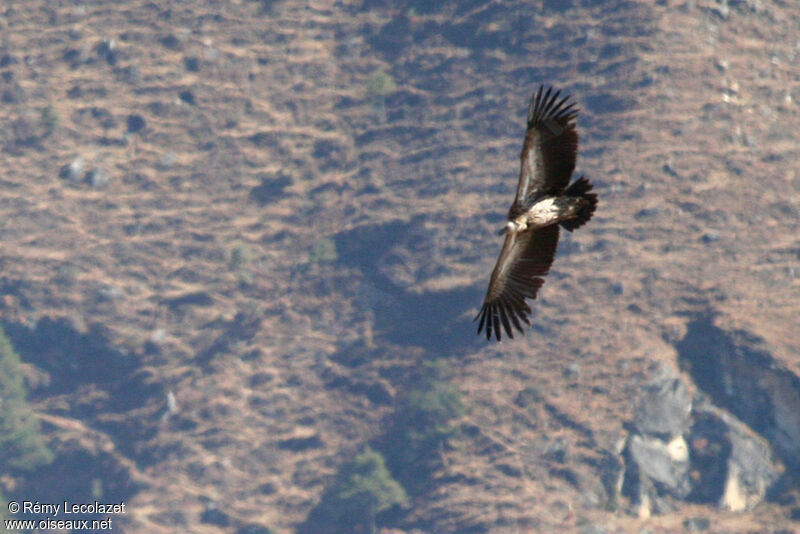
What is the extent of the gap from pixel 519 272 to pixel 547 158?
153 centimetres

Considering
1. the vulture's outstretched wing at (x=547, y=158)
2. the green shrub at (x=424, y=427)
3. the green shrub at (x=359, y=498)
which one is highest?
the vulture's outstretched wing at (x=547, y=158)

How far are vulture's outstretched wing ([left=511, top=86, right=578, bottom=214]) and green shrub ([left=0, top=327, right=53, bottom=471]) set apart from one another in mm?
40335

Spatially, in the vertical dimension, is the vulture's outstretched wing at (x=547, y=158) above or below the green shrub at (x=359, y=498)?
above

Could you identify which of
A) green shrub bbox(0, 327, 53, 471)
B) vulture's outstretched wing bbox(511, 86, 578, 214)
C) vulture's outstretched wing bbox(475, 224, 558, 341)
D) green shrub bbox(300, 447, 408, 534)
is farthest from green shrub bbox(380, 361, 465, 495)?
vulture's outstretched wing bbox(511, 86, 578, 214)

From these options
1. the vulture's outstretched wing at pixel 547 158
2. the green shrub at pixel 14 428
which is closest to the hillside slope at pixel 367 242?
the green shrub at pixel 14 428

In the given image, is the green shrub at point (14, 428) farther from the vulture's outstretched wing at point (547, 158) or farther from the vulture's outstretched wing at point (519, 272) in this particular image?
the vulture's outstretched wing at point (547, 158)

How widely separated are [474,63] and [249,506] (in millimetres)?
25882

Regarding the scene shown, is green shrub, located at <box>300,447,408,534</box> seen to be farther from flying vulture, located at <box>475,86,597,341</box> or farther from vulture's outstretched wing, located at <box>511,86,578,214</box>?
vulture's outstretched wing, located at <box>511,86,578,214</box>

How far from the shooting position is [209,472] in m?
43.0

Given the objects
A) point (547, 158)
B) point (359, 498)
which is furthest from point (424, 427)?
point (547, 158)

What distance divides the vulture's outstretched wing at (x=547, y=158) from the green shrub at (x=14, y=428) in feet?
132

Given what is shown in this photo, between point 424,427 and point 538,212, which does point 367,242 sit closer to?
point 424,427

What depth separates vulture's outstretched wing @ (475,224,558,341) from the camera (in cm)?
1108

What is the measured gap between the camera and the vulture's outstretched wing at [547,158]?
1117 cm
